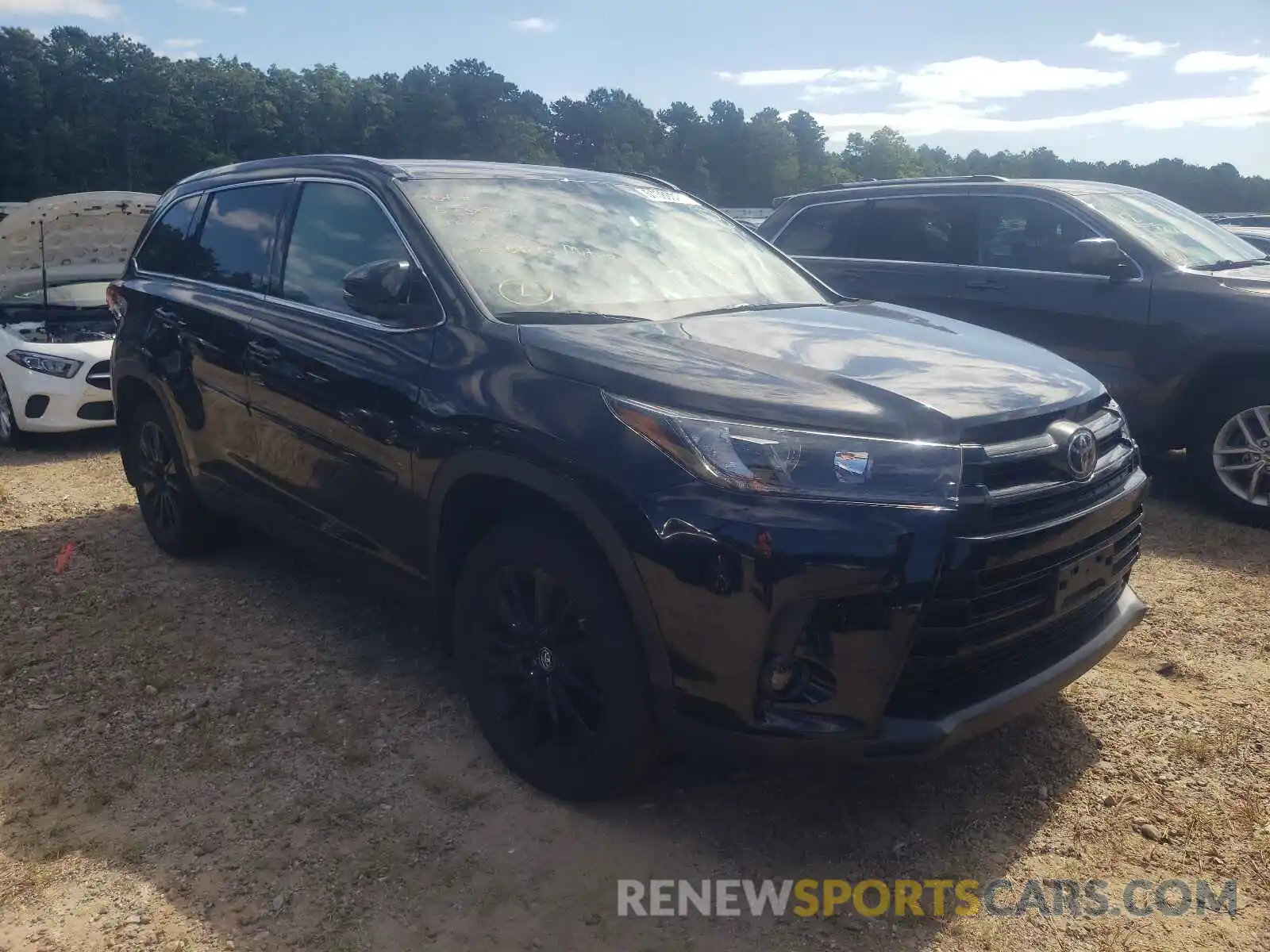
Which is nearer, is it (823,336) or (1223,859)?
(1223,859)

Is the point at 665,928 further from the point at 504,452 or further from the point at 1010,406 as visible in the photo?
the point at 1010,406

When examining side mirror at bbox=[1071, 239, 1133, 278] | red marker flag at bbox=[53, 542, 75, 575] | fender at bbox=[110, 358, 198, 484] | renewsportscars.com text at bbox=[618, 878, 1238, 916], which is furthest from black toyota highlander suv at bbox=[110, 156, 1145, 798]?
side mirror at bbox=[1071, 239, 1133, 278]

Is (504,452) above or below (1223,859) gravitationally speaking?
above

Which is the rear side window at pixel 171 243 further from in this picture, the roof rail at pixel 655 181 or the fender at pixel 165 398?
the roof rail at pixel 655 181

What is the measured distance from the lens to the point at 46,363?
25.6 feet

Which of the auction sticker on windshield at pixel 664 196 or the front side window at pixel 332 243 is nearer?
the front side window at pixel 332 243

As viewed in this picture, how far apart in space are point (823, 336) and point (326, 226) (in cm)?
192

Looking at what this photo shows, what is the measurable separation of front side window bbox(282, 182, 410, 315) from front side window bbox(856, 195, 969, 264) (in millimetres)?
4373

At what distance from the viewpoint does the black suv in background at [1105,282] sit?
5.57 metres

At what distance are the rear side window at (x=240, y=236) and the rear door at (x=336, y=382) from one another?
15 centimetres

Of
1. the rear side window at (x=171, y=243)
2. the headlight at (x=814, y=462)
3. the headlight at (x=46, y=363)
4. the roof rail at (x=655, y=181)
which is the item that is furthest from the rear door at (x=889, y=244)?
the headlight at (x=46, y=363)

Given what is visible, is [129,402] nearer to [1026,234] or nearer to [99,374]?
[99,374]

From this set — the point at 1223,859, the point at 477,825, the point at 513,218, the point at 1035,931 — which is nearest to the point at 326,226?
the point at 513,218

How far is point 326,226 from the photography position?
3916 millimetres
